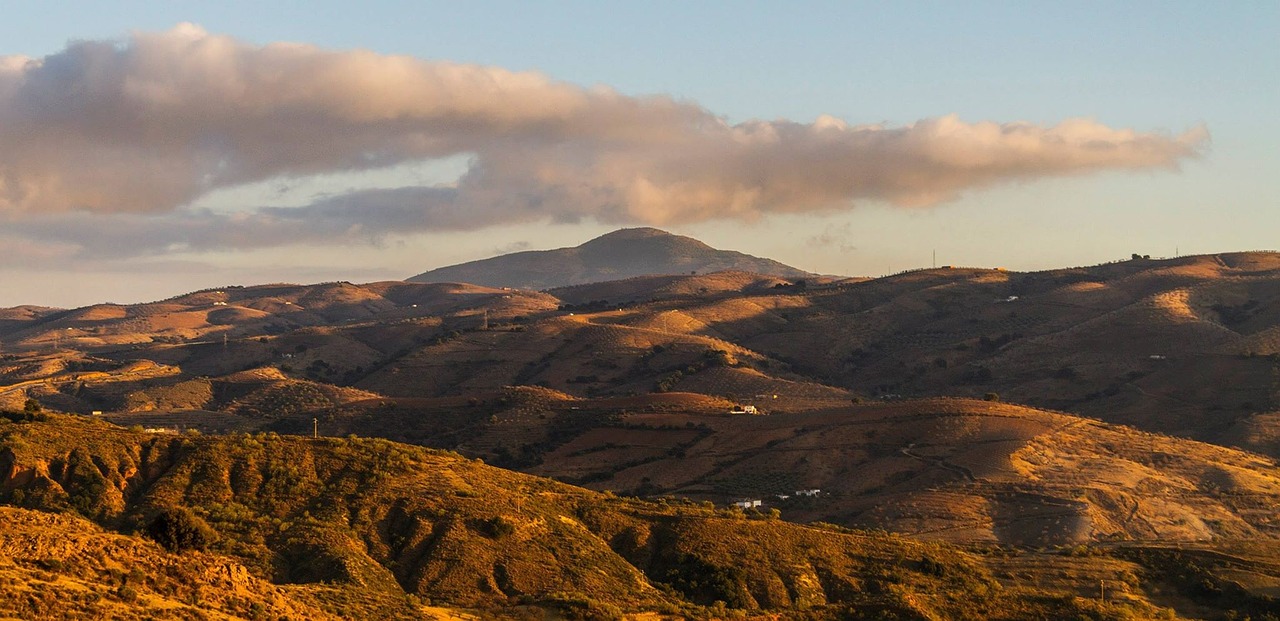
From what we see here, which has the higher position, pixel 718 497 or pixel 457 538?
pixel 457 538

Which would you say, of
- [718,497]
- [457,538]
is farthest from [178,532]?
[718,497]

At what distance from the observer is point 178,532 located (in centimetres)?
5253

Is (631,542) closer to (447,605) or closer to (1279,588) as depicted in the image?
(447,605)

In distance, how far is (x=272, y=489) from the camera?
68.4 meters

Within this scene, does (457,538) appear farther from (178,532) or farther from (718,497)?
(718,497)

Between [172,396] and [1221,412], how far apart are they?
437 feet

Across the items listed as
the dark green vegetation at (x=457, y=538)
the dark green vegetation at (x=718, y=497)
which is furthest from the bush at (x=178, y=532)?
the dark green vegetation at (x=718, y=497)

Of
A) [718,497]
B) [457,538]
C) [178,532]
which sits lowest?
[718,497]

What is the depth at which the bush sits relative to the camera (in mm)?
51969

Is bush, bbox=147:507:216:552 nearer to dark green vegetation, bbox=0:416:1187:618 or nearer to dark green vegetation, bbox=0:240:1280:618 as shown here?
dark green vegetation, bbox=0:416:1187:618

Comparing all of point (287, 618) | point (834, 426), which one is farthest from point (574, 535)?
point (834, 426)

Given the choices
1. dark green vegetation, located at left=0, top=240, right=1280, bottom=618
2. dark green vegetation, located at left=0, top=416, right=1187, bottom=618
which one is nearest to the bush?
dark green vegetation, located at left=0, top=416, right=1187, bottom=618

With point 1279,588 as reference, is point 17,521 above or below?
above

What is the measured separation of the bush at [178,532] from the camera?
51969 millimetres
